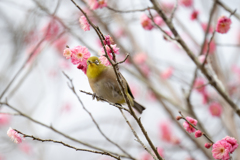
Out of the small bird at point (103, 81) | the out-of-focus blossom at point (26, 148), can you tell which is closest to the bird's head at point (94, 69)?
the small bird at point (103, 81)

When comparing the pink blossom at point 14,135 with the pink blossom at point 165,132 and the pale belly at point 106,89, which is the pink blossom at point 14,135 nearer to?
the pale belly at point 106,89

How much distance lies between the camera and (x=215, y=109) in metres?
3.96

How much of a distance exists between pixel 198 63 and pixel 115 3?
2.43 m

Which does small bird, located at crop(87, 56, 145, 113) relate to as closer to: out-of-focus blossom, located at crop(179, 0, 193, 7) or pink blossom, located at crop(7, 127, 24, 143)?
pink blossom, located at crop(7, 127, 24, 143)

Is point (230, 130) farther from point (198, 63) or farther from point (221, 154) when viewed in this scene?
point (221, 154)

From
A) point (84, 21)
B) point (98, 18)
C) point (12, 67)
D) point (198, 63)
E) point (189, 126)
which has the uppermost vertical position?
point (98, 18)

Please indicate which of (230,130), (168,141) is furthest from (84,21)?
(168,141)

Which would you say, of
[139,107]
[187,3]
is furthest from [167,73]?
[139,107]

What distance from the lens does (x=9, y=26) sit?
141 inches

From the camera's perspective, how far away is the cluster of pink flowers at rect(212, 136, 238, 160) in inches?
64.3

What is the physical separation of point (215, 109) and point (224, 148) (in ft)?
8.03

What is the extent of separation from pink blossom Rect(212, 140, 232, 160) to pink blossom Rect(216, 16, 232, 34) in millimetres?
1091

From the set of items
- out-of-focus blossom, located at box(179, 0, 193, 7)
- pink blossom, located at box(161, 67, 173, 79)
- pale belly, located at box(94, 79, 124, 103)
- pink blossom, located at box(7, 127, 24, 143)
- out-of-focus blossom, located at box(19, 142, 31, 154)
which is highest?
out-of-focus blossom, located at box(179, 0, 193, 7)

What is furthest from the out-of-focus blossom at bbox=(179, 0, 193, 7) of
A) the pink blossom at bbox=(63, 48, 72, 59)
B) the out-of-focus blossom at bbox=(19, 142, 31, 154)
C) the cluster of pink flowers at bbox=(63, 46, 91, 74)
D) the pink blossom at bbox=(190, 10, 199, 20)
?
the out-of-focus blossom at bbox=(19, 142, 31, 154)
